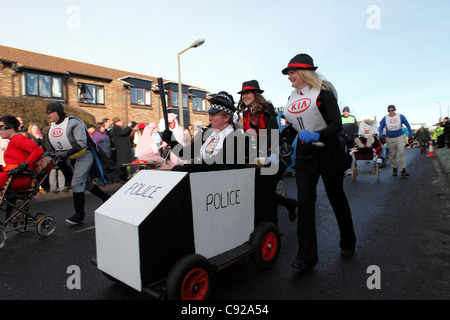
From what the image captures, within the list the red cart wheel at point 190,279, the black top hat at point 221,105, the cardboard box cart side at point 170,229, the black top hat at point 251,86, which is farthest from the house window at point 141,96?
the red cart wheel at point 190,279

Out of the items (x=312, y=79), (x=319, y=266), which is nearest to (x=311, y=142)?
(x=312, y=79)

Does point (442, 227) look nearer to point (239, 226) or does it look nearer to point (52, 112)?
point (239, 226)

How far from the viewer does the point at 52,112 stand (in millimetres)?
4625

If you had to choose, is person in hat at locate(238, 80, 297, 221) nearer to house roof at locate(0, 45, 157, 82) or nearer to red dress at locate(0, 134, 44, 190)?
red dress at locate(0, 134, 44, 190)

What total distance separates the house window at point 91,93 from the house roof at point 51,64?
0.92m

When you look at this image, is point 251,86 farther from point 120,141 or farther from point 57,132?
point 120,141

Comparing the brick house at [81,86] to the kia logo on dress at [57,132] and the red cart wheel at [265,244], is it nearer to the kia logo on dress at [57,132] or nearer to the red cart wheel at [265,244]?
the kia logo on dress at [57,132]

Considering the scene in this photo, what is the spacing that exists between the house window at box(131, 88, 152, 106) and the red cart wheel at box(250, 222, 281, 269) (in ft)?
87.7

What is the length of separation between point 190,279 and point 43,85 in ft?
80.2

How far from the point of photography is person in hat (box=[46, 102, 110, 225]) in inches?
183

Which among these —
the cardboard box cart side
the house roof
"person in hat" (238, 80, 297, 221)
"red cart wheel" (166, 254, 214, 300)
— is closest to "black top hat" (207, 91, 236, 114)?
"person in hat" (238, 80, 297, 221)

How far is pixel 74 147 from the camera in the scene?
4602mm
